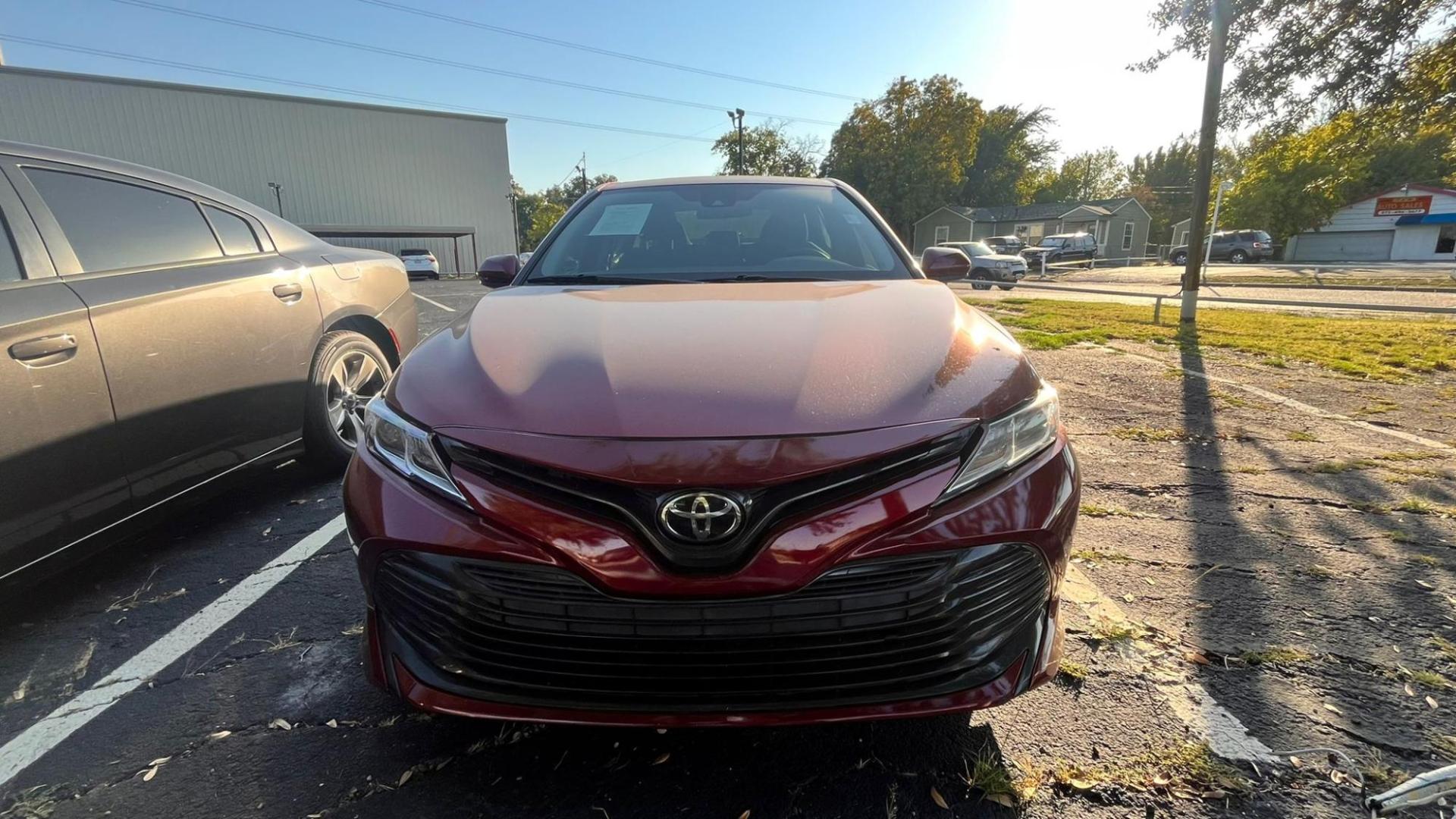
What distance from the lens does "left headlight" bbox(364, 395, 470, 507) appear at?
1418 millimetres

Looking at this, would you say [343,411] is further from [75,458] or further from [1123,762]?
[1123,762]

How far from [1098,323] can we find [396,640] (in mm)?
9895

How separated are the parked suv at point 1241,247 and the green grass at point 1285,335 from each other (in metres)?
32.8

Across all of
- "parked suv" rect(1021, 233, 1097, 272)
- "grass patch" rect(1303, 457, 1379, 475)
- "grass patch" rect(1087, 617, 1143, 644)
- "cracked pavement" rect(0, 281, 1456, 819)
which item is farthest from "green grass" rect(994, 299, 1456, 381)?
"parked suv" rect(1021, 233, 1097, 272)

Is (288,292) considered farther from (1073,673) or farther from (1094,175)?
(1094,175)

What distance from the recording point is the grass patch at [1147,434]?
13.6 ft

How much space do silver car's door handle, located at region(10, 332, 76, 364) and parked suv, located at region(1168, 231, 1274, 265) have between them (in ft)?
147

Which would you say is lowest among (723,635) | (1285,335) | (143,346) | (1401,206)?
(1285,335)

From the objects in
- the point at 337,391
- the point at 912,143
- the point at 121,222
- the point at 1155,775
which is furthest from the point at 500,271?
the point at 912,143

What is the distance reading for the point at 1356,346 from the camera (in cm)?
725

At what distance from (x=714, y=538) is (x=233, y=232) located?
3121 millimetres

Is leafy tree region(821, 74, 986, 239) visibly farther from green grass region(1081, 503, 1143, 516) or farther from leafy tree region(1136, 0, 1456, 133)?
green grass region(1081, 503, 1143, 516)

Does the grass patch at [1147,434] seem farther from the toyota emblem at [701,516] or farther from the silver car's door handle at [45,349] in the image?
the silver car's door handle at [45,349]

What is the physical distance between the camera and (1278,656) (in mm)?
1989
